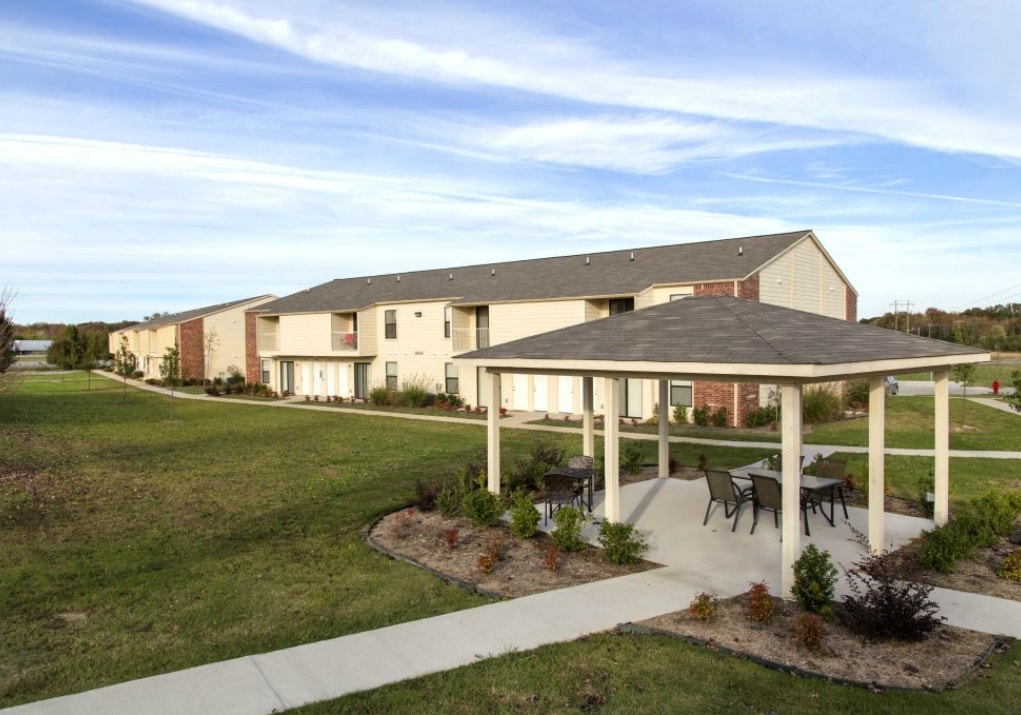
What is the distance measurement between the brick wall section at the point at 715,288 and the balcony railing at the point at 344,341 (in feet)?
63.4

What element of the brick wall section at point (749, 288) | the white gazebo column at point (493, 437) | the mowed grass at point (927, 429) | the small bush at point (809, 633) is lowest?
the mowed grass at point (927, 429)

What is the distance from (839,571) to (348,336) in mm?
32312

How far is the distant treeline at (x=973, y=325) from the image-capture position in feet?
184

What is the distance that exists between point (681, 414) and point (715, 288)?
460 cm

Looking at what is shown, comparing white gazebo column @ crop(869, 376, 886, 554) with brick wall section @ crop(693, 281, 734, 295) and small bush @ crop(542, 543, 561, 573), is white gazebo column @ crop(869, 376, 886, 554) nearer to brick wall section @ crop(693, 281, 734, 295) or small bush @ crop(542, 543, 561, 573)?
small bush @ crop(542, 543, 561, 573)

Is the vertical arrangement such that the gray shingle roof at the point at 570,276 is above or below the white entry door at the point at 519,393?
above

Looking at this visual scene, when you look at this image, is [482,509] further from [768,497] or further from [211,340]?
[211,340]

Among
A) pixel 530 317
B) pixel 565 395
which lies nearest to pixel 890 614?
pixel 565 395

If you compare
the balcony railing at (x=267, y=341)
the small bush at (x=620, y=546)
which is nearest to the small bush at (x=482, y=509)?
the small bush at (x=620, y=546)

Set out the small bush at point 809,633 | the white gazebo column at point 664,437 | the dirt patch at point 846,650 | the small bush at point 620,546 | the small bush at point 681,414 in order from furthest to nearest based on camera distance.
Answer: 1. the small bush at point 681,414
2. the white gazebo column at point 664,437
3. the small bush at point 620,546
4. the small bush at point 809,633
5. the dirt patch at point 846,650

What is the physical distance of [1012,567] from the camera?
8344 mm

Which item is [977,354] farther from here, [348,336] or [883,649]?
[348,336]

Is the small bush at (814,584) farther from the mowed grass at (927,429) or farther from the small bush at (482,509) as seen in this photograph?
the mowed grass at (927,429)

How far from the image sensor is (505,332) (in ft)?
102
